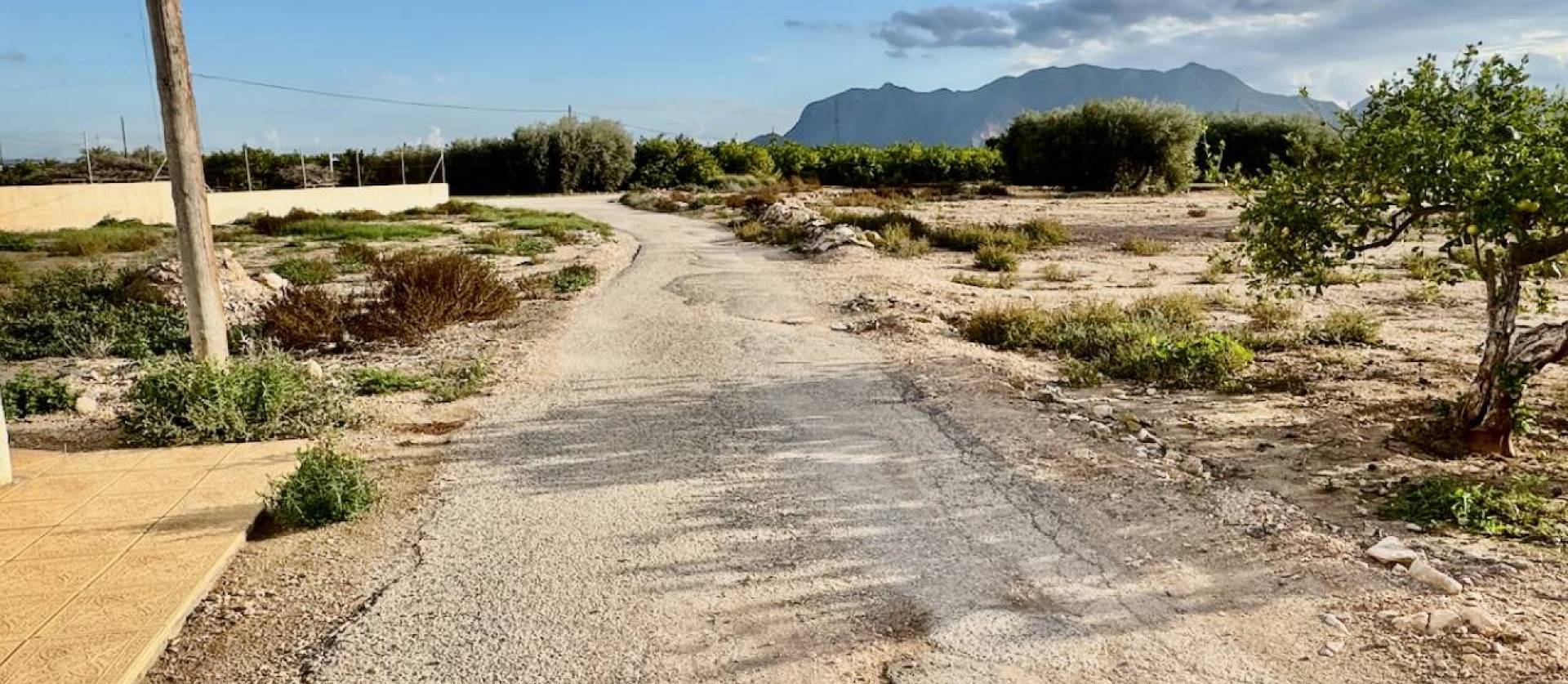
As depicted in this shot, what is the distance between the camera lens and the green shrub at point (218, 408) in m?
5.93

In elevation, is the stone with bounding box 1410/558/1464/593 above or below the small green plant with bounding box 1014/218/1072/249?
below

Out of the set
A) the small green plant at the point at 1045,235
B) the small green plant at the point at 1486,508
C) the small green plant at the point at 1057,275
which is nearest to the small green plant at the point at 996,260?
the small green plant at the point at 1057,275

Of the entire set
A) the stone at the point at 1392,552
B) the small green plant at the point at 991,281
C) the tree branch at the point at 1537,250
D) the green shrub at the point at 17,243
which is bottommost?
the stone at the point at 1392,552

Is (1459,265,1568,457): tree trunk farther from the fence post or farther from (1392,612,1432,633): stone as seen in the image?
the fence post

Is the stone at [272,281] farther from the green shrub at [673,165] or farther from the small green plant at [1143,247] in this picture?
the green shrub at [673,165]

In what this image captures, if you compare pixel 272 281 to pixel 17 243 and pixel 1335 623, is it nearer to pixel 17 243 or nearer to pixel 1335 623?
pixel 17 243

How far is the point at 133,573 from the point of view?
406cm

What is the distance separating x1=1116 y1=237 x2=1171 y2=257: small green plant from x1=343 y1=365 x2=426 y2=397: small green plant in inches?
550

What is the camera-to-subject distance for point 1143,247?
18125 millimetres

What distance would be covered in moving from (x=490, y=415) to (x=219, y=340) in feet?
6.72

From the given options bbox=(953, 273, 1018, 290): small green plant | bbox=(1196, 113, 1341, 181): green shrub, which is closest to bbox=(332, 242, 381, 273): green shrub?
bbox=(953, 273, 1018, 290): small green plant

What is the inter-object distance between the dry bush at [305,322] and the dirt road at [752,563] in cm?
293

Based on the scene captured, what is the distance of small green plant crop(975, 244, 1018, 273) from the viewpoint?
1546 cm

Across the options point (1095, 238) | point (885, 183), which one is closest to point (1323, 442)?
point (1095, 238)
